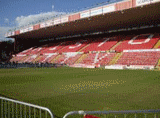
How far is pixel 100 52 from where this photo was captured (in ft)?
113

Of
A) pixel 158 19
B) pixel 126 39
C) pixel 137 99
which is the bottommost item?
pixel 137 99

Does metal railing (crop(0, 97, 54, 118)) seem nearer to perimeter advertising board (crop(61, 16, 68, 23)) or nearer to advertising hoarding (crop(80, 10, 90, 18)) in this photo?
advertising hoarding (crop(80, 10, 90, 18))

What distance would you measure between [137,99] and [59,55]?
34.9 meters

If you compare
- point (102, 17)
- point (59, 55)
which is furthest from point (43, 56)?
point (102, 17)

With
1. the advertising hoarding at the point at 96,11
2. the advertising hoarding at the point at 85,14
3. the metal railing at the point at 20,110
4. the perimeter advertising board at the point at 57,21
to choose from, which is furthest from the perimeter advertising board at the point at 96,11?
the metal railing at the point at 20,110

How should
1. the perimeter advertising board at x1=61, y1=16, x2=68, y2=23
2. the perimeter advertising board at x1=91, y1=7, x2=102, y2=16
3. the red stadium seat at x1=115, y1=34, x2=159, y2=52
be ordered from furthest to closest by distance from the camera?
the perimeter advertising board at x1=61, y1=16, x2=68, y2=23 < the red stadium seat at x1=115, y1=34, x2=159, y2=52 < the perimeter advertising board at x1=91, y1=7, x2=102, y2=16

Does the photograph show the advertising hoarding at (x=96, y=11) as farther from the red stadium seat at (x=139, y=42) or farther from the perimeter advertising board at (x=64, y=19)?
the red stadium seat at (x=139, y=42)

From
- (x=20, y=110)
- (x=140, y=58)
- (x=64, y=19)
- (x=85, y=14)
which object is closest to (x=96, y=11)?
(x=85, y=14)

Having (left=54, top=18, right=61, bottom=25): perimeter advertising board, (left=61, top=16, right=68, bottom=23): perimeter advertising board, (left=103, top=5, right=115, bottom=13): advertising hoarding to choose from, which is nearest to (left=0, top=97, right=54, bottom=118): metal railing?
(left=103, top=5, right=115, bottom=13): advertising hoarding

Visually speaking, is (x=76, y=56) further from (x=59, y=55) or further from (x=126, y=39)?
(x=126, y=39)

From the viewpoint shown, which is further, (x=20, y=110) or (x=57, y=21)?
(x=57, y=21)

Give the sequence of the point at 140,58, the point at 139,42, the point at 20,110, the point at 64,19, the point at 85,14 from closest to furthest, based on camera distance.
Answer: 1. the point at 20,110
2. the point at 140,58
3. the point at 85,14
4. the point at 139,42
5. the point at 64,19

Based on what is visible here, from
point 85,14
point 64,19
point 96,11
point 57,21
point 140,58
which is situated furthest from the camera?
point 57,21

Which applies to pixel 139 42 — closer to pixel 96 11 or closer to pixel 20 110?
pixel 96 11
